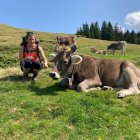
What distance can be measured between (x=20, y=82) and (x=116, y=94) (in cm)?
381

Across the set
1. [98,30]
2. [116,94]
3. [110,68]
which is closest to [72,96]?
[116,94]

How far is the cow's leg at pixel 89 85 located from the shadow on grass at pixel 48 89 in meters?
0.67

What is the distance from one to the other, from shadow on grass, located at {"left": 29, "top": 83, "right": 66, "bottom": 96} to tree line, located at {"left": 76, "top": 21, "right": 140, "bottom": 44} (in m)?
102

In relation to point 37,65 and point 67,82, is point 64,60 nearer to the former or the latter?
point 67,82

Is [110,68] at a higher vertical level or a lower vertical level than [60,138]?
higher

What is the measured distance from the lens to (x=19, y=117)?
409 inches

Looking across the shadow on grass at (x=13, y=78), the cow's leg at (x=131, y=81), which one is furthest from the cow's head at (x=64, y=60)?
the shadow on grass at (x=13, y=78)

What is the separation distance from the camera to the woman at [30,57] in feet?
47.0

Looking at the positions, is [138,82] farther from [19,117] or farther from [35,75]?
[19,117]

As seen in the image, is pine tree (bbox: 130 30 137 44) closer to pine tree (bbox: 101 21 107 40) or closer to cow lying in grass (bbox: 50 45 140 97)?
pine tree (bbox: 101 21 107 40)

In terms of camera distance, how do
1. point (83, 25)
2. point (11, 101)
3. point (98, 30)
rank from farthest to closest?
1. point (83, 25)
2. point (98, 30)
3. point (11, 101)

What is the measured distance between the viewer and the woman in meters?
14.3

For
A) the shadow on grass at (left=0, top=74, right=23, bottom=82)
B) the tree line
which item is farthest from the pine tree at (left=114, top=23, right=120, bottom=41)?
the shadow on grass at (left=0, top=74, right=23, bottom=82)

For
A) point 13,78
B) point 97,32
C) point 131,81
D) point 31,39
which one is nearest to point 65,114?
point 131,81
